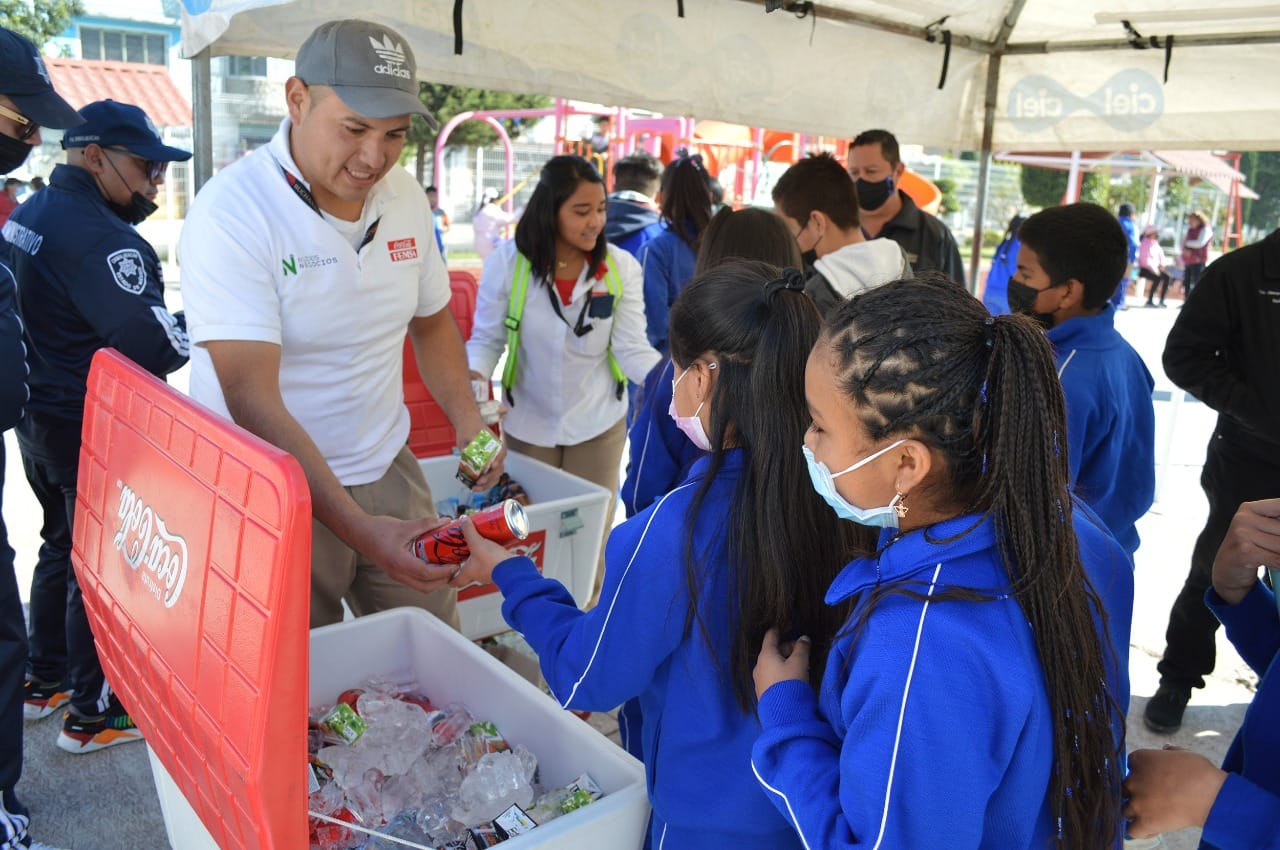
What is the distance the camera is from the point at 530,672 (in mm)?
3012

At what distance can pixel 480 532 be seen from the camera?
5.86 feet

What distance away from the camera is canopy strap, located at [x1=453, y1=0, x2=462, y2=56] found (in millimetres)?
2771

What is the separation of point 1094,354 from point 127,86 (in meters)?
20.8

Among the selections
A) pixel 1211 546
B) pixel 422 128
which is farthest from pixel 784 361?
pixel 422 128

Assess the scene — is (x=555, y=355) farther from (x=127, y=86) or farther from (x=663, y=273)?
(x=127, y=86)

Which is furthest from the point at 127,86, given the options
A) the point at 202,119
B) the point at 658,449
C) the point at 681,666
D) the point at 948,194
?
the point at 681,666

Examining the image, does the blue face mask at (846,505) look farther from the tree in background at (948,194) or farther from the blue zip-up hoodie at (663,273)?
the tree in background at (948,194)

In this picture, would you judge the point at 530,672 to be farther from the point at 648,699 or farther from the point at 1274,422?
the point at 1274,422

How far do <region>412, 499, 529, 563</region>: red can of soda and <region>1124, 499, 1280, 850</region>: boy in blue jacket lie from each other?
1.03m

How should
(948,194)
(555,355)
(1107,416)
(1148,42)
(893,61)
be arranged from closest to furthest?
(1107,416), (555,355), (1148,42), (893,61), (948,194)

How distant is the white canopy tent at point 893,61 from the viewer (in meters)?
2.92

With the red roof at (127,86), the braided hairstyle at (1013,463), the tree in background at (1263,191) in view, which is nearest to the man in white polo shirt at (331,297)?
the braided hairstyle at (1013,463)

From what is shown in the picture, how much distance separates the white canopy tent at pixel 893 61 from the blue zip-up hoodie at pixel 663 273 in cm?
91

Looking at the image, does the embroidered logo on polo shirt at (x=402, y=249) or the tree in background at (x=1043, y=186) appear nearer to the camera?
the embroidered logo on polo shirt at (x=402, y=249)
